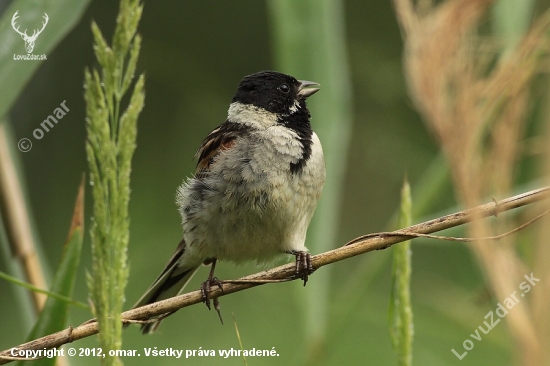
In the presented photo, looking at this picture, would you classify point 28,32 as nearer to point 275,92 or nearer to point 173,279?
point 173,279

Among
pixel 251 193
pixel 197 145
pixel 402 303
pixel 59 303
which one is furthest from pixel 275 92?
pixel 197 145

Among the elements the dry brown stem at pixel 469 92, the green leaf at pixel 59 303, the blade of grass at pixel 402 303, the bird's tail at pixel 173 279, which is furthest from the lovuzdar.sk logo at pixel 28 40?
the bird's tail at pixel 173 279

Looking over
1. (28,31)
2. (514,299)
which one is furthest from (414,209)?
(28,31)

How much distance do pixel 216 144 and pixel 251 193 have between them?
388 millimetres

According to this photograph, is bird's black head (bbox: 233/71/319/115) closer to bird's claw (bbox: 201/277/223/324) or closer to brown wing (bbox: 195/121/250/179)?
brown wing (bbox: 195/121/250/179)

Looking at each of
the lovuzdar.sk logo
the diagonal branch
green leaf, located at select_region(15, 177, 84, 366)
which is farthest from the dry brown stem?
the lovuzdar.sk logo

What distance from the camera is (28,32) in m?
1.49

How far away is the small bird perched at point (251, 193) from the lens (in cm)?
271

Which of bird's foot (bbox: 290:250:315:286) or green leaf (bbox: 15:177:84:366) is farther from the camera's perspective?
bird's foot (bbox: 290:250:315:286)

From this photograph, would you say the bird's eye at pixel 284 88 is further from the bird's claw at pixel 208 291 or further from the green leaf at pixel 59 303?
the green leaf at pixel 59 303

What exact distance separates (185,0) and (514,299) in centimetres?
691

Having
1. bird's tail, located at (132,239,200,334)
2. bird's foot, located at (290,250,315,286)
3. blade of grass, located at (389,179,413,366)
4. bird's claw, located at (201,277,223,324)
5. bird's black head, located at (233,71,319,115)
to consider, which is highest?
bird's black head, located at (233,71,319,115)

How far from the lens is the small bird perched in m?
2.71

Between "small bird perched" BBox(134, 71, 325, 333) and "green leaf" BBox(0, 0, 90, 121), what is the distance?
1168 millimetres
